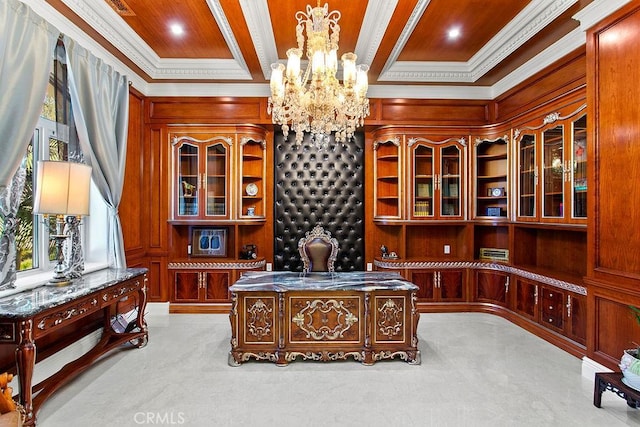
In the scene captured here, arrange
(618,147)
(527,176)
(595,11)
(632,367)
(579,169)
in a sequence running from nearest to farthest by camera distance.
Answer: (632,367)
(618,147)
(595,11)
(579,169)
(527,176)

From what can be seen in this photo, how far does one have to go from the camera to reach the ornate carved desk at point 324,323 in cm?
298

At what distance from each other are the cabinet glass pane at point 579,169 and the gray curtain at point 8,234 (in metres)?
4.66

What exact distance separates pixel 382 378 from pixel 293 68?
2.55 m

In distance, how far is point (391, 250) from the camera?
5.01 m

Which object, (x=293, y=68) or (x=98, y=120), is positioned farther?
(x=98, y=120)

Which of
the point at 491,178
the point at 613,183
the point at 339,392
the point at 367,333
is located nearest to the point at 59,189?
the point at 339,392

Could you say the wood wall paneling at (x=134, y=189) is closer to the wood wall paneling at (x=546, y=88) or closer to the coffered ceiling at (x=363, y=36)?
the coffered ceiling at (x=363, y=36)

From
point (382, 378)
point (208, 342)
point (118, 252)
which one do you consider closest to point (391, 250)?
point (382, 378)

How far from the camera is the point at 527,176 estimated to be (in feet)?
13.4

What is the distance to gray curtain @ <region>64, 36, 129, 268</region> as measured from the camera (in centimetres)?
313

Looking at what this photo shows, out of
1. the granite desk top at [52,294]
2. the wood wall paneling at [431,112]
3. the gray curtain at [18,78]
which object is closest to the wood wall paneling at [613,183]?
the wood wall paneling at [431,112]

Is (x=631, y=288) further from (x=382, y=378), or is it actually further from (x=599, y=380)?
(x=382, y=378)

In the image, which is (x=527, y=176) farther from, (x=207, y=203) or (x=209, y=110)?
(x=209, y=110)

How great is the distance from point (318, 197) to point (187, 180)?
183cm
